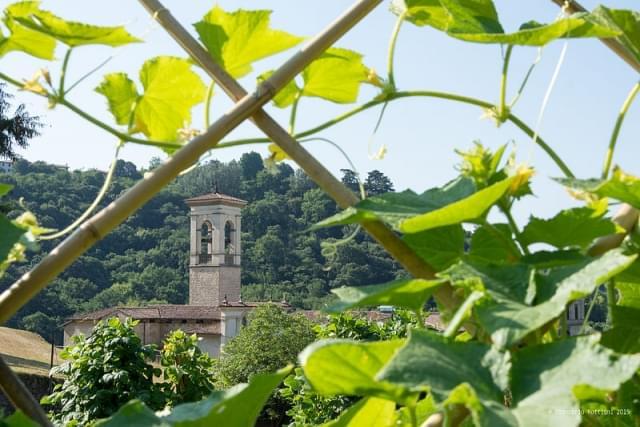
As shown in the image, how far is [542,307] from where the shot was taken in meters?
0.20


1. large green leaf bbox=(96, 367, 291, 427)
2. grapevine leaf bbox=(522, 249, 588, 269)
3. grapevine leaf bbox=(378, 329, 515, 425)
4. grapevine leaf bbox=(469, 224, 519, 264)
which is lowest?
large green leaf bbox=(96, 367, 291, 427)

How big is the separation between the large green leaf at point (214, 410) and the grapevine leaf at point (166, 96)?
0.17 metres

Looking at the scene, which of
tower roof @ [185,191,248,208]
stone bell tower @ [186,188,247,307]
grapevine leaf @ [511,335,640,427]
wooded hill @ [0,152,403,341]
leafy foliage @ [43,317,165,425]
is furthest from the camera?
wooded hill @ [0,152,403,341]

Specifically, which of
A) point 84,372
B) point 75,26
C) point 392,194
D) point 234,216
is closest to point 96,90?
point 75,26

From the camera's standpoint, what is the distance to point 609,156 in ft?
0.97

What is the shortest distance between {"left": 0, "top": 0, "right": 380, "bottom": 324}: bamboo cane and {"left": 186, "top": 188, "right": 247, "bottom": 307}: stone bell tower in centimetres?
2288

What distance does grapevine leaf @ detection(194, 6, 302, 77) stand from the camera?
336 mm

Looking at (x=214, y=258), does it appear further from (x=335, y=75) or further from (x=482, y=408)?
(x=482, y=408)

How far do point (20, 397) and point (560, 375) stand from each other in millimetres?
184

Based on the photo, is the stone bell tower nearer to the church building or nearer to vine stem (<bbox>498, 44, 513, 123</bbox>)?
the church building

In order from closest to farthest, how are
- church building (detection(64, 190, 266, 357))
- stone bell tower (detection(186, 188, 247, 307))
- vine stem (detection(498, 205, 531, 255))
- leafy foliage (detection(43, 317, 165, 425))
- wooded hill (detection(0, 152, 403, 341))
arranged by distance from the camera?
1. vine stem (detection(498, 205, 531, 255))
2. leafy foliage (detection(43, 317, 165, 425))
3. church building (detection(64, 190, 266, 357))
4. stone bell tower (detection(186, 188, 247, 307))
5. wooded hill (detection(0, 152, 403, 341))

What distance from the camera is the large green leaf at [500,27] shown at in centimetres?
28

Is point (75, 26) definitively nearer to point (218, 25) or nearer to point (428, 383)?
point (218, 25)

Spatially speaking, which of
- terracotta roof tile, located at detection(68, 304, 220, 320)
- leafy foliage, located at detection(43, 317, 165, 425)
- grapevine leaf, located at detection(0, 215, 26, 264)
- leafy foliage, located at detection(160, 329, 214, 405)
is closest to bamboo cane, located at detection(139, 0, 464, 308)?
grapevine leaf, located at detection(0, 215, 26, 264)
